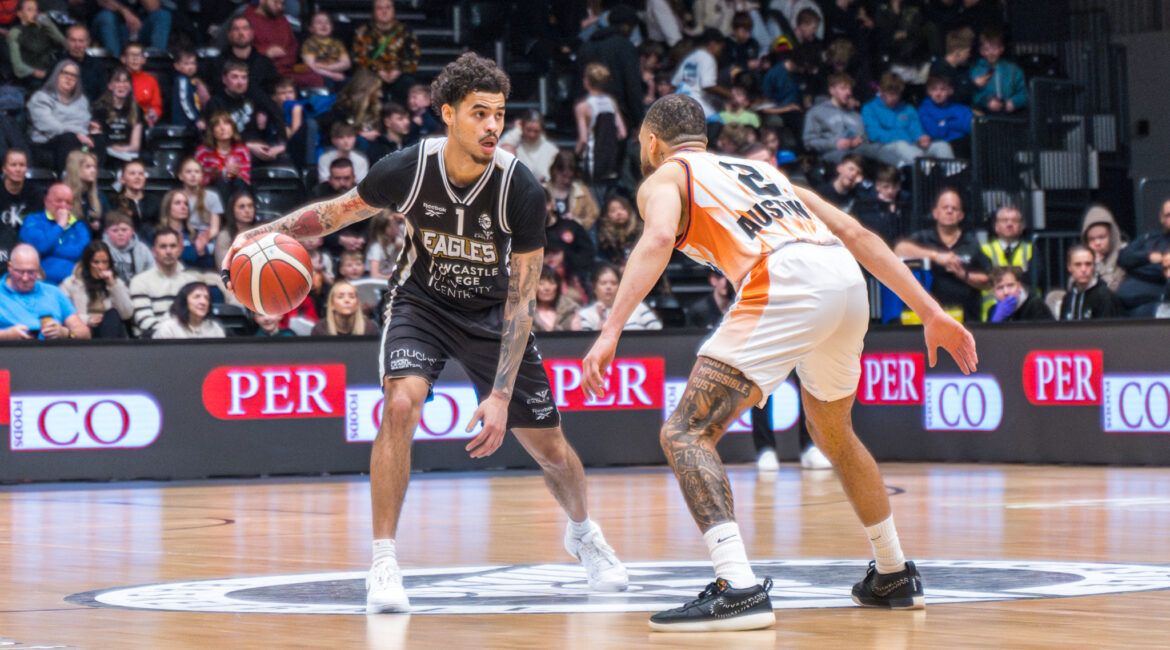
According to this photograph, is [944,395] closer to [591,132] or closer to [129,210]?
[591,132]

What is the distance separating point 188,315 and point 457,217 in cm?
816

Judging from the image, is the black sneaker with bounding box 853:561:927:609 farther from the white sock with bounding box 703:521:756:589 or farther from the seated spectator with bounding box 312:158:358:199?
the seated spectator with bounding box 312:158:358:199

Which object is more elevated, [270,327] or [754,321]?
[270,327]

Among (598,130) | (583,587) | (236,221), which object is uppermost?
(598,130)

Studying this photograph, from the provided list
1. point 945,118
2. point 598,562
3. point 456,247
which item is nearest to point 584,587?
point 598,562

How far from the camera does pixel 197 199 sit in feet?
53.4

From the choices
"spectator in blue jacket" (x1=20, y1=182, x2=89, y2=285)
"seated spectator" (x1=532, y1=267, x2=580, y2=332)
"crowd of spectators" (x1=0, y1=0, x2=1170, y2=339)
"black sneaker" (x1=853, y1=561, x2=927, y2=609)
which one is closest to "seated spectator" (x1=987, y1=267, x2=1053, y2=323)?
"crowd of spectators" (x1=0, y1=0, x2=1170, y2=339)

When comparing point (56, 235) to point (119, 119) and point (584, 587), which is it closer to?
point (119, 119)

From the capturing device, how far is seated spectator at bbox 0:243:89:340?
1403 centimetres

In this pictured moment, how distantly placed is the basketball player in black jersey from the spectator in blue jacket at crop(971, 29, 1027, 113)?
15034 mm

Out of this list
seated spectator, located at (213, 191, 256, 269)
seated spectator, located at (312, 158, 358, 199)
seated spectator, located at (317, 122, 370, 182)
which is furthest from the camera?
seated spectator, located at (317, 122, 370, 182)

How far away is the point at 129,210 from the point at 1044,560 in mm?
10852

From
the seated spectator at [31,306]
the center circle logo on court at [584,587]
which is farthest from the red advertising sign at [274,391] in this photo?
the center circle logo on court at [584,587]

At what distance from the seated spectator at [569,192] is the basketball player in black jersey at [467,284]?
1085 centimetres
